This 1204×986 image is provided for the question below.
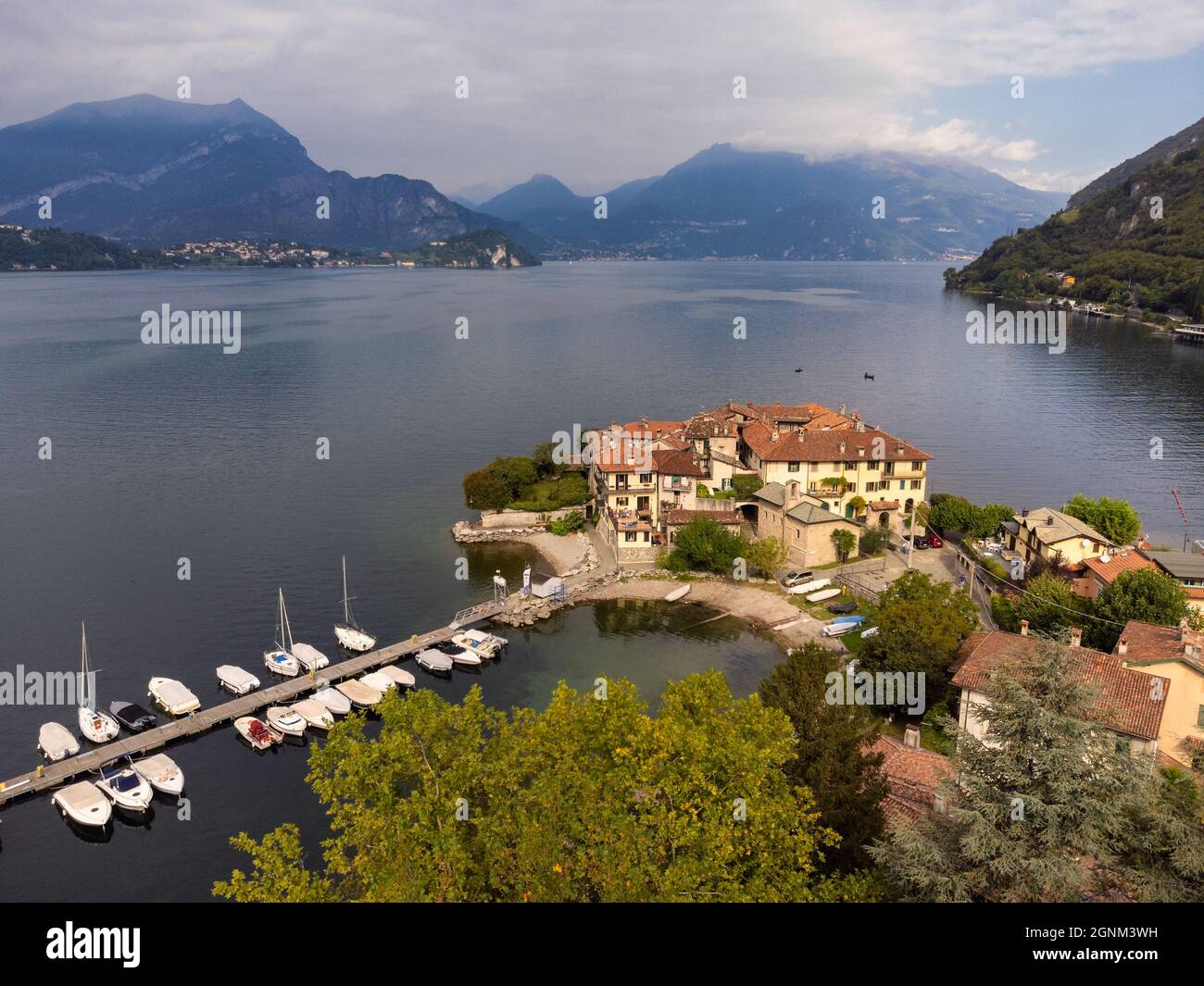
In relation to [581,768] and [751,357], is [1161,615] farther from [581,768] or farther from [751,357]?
[751,357]

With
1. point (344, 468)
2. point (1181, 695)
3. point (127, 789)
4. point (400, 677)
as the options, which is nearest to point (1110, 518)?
point (1181, 695)

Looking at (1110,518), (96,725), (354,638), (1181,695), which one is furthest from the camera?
(1110,518)

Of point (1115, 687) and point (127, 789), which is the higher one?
point (1115, 687)

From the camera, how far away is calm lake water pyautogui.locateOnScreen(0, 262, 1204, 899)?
35562mm

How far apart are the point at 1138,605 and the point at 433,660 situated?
3190cm

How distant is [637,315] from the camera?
18325cm

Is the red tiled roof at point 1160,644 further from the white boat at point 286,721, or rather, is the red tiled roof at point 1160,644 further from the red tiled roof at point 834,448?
the white boat at point 286,721

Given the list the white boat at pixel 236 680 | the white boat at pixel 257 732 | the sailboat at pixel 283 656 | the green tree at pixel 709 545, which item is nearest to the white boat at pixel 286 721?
the white boat at pixel 257 732

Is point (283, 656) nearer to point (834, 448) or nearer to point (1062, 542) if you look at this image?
point (834, 448)

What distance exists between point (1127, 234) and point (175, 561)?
684 ft

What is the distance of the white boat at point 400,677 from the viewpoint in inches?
1508

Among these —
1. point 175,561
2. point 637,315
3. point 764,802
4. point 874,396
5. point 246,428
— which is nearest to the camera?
point 764,802

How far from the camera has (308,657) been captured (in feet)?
131
